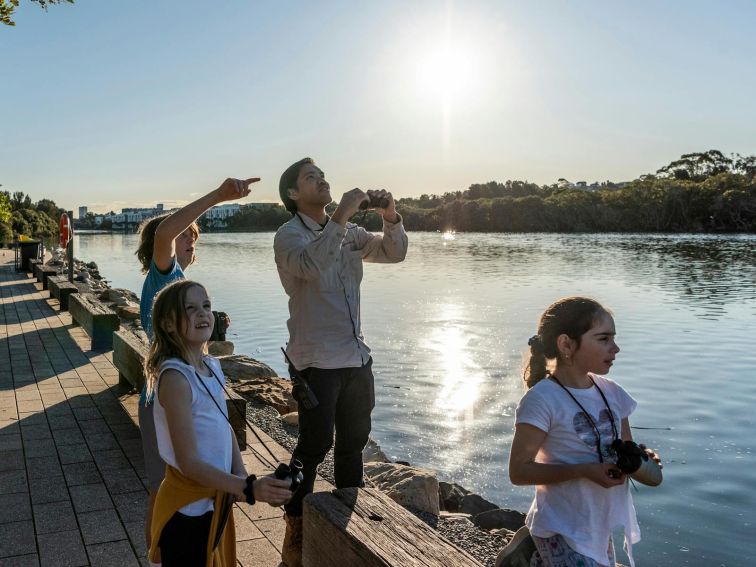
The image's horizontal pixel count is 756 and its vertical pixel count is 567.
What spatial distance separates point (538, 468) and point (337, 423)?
127cm

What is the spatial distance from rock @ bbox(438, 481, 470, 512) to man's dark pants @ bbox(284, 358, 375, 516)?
121 inches

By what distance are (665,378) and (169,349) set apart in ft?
36.7

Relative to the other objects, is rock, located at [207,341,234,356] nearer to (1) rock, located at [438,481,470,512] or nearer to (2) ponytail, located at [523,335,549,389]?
(1) rock, located at [438,481,470,512]

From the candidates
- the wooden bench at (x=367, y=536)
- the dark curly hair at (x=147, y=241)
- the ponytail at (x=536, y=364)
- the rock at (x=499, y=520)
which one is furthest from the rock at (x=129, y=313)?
the ponytail at (x=536, y=364)

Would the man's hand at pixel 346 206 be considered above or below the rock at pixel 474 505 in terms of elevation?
above

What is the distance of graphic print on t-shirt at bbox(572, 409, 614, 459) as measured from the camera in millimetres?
2498

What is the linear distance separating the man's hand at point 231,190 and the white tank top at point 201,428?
816 millimetres

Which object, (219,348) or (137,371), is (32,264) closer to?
(219,348)

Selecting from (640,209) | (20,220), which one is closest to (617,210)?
(640,209)

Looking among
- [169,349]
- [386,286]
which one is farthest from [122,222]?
[169,349]

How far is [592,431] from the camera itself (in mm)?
2512

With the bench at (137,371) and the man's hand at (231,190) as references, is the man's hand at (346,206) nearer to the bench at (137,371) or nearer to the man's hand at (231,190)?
the man's hand at (231,190)

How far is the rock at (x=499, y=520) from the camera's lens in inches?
230

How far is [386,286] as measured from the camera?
28.8m
